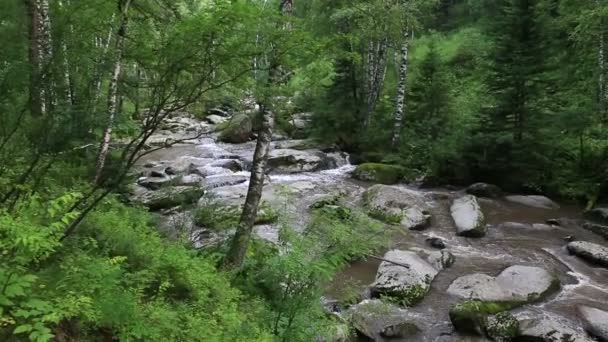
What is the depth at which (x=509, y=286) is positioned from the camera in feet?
28.6

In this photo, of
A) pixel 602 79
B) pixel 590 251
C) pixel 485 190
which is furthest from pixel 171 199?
pixel 602 79

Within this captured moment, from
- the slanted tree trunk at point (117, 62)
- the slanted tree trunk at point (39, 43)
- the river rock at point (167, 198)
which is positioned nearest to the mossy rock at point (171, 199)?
the river rock at point (167, 198)

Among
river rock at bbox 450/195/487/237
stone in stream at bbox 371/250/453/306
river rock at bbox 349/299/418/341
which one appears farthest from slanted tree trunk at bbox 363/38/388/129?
river rock at bbox 349/299/418/341

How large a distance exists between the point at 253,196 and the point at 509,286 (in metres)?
5.27

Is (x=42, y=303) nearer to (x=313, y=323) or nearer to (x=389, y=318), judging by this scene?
(x=313, y=323)

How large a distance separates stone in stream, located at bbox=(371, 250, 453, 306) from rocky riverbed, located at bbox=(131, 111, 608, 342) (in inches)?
0.9

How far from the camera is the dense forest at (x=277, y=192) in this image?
15.4ft

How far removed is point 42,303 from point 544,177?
16.0 m

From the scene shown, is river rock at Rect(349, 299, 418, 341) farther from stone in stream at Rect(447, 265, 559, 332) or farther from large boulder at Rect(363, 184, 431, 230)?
large boulder at Rect(363, 184, 431, 230)

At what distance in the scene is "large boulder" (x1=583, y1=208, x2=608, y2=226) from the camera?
42.3 ft

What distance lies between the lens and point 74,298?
336cm

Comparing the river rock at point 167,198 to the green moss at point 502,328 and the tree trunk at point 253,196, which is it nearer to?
A: the tree trunk at point 253,196

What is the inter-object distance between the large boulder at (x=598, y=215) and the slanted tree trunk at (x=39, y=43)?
46.2 ft

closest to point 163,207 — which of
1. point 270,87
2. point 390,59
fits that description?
point 270,87
